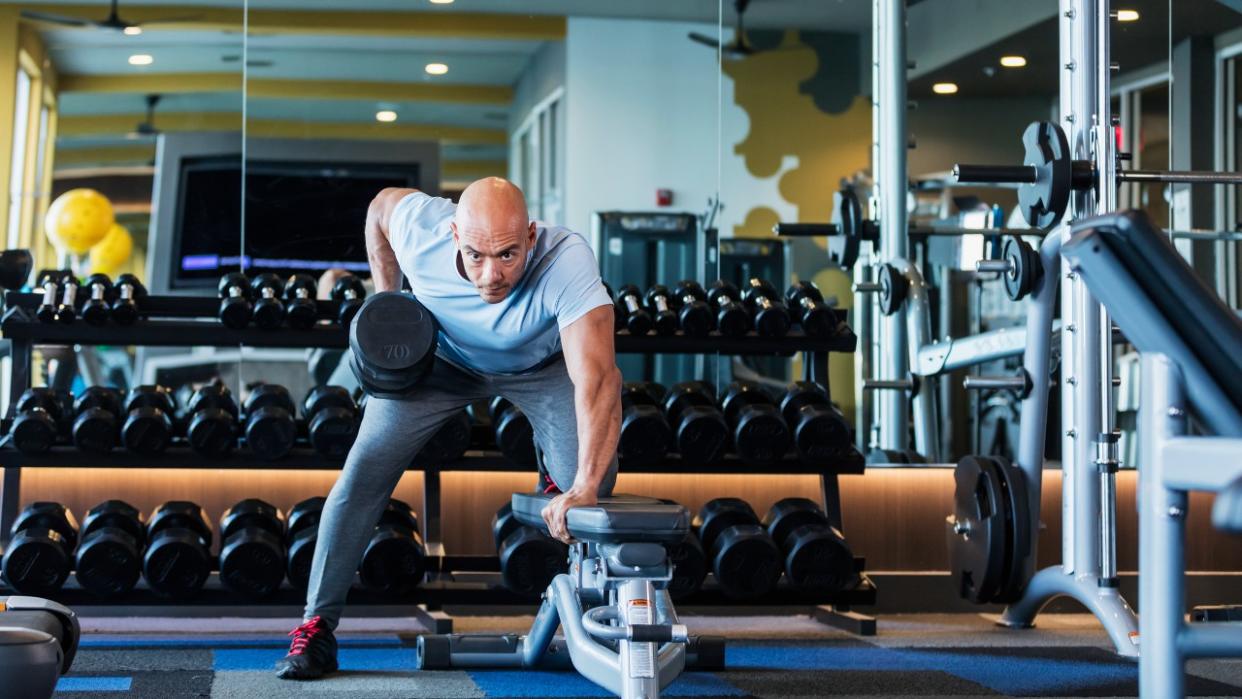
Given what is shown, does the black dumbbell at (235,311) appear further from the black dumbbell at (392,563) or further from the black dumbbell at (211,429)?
the black dumbbell at (392,563)

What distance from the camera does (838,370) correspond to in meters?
5.42

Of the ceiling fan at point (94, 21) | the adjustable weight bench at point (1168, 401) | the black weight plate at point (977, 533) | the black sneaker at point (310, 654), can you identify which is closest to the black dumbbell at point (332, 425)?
the black sneaker at point (310, 654)

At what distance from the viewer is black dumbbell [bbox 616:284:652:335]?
13.3 feet

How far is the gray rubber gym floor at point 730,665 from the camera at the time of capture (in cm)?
298

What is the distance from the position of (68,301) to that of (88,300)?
5 centimetres

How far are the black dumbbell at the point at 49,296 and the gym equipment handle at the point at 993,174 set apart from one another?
251 centimetres

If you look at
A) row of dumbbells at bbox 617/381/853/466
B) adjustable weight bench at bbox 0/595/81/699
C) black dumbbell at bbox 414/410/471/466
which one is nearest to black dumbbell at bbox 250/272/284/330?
black dumbbell at bbox 414/410/471/466

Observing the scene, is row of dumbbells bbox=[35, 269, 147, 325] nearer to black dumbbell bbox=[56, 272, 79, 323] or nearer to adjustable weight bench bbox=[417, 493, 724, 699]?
black dumbbell bbox=[56, 272, 79, 323]

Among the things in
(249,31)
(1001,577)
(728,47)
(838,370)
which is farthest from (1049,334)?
(249,31)

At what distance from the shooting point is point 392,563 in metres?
3.63

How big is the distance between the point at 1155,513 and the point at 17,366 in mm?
3259

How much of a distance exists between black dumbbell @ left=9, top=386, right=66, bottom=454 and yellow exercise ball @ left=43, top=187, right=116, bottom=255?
6.60 feet

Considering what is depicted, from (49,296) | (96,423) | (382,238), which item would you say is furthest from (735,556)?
(49,296)

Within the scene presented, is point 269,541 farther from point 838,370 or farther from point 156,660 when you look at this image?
point 838,370
